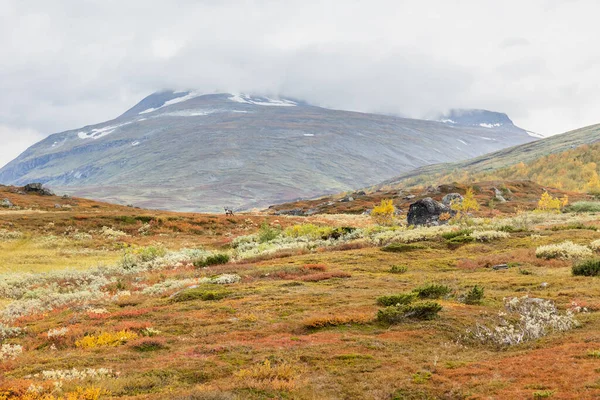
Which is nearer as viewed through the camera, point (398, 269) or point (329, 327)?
point (329, 327)

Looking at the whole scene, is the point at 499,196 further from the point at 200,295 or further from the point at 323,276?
the point at 200,295

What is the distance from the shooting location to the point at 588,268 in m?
20.4

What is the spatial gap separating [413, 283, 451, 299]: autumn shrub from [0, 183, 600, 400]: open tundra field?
0.18ft

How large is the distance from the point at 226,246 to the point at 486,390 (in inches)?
1647

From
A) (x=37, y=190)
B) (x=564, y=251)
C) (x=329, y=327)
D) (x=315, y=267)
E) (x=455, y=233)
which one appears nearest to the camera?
(x=329, y=327)

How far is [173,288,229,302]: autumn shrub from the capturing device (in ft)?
67.2

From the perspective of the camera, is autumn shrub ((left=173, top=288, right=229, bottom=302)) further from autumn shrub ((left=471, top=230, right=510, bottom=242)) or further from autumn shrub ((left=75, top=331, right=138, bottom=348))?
autumn shrub ((left=471, top=230, right=510, bottom=242))

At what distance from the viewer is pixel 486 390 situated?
9.38m

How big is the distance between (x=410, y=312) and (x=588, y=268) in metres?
10.4

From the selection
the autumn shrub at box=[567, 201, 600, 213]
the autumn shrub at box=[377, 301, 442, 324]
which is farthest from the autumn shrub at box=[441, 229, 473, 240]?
the autumn shrub at box=[567, 201, 600, 213]

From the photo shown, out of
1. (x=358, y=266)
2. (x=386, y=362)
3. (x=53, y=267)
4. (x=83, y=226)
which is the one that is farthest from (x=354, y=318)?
(x=83, y=226)

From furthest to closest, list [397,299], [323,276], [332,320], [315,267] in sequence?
[315,267] → [323,276] → [397,299] → [332,320]

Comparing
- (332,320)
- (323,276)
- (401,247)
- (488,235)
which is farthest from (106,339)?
(488,235)

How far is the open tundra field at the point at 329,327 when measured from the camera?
392 inches
